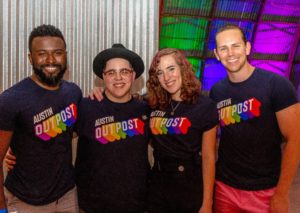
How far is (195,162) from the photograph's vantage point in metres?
2.03

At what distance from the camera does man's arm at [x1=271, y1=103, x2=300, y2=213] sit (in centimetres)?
191

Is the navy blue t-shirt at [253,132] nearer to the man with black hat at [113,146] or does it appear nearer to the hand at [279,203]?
the hand at [279,203]

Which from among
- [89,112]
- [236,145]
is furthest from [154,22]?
[236,145]

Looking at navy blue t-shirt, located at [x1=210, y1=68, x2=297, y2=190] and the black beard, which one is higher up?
the black beard

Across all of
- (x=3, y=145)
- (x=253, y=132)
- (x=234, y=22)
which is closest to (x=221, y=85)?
(x=253, y=132)

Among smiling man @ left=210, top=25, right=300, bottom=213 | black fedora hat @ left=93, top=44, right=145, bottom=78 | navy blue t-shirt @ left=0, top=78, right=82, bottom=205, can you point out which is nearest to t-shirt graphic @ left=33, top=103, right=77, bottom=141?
navy blue t-shirt @ left=0, top=78, right=82, bottom=205

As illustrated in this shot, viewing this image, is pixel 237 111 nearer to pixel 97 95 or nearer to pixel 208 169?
pixel 208 169

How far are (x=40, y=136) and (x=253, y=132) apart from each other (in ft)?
3.95

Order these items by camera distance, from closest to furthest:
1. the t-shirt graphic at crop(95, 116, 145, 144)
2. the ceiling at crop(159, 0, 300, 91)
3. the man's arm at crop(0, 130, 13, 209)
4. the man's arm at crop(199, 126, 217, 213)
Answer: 1. the man's arm at crop(0, 130, 13, 209)
2. the man's arm at crop(199, 126, 217, 213)
3. the t-shirt graphic at crop(95, 116, 145, 144)
4. the ceiling at crop(159, 0, 300, 91)

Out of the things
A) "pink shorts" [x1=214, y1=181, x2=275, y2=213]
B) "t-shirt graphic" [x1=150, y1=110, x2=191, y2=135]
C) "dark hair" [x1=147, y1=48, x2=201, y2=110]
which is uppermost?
"dark hair" [x1=147, y1=48, x2=201, y2=110]

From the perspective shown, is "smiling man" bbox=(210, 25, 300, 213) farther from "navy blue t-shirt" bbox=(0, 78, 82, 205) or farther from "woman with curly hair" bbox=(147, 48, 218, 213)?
"navy blue t-shirt" bbox=(0, 78, 82, 205)

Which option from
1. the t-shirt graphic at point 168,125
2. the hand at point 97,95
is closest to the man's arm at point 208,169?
the t-shirt graphic at point 168,125

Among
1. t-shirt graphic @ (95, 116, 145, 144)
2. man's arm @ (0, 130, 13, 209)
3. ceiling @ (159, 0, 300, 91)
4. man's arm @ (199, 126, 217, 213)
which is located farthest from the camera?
ceiling @ (159, 0, 300, 91)

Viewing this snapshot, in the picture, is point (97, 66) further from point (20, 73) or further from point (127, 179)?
point (20, 73)
